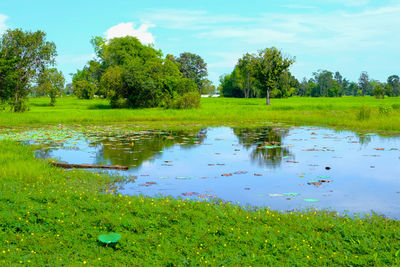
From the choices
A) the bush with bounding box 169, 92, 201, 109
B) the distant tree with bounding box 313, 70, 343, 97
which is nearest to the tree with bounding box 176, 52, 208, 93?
the distant tree with bounding box 313, 70, 343, 97

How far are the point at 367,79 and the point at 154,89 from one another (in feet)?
499

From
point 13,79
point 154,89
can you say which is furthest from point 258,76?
point 13,79

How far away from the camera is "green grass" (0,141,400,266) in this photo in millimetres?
5871

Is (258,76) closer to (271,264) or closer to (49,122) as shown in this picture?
(49,122)

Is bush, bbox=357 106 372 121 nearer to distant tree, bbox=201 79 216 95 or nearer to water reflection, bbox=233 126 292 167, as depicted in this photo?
water reflection, bbox=233 126 292 167

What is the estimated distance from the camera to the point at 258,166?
13242 millimetres

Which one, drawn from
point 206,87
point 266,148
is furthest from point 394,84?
point 266,148

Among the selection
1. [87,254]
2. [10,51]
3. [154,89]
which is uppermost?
[10,51]

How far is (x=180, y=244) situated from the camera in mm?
6324

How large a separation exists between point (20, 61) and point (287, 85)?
49567mm

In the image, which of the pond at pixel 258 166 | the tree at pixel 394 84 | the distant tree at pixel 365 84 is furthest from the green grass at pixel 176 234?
the distant tree at pixel 365 84

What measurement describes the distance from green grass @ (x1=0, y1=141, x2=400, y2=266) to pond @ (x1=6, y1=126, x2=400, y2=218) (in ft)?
4.38

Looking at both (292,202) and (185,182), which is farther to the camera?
(185,182)

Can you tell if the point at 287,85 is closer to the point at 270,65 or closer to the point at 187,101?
the point at 270,65
